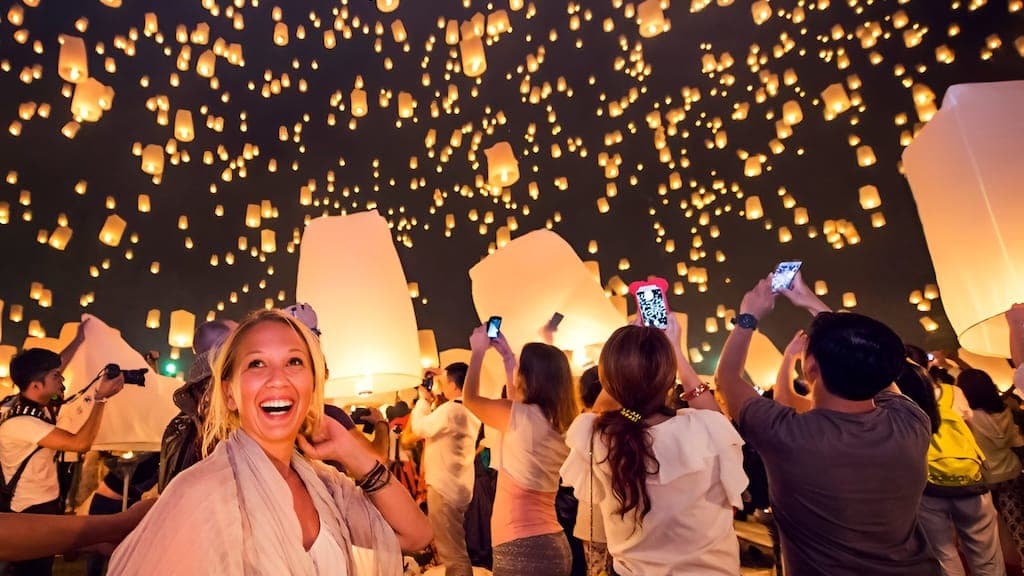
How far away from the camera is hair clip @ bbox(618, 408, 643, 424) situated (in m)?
1.83

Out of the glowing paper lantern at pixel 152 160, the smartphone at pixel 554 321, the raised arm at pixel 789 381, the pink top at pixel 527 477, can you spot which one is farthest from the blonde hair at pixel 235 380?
the glowing paper lantern at pixel 152 160

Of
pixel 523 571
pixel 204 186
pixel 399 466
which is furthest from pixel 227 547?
pixel 204 186

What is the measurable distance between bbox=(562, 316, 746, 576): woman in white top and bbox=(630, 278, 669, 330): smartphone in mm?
624

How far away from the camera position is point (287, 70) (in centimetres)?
1342

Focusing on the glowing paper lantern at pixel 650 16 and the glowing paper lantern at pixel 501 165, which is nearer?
the glowing paper lantern at pixel 650 16

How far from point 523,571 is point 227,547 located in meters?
1.68

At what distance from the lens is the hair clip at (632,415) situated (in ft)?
6.01

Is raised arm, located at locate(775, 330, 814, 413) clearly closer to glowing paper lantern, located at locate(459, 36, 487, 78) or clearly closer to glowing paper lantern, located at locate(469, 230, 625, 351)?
glowing paper lantern, located at locate(469, 230, 625, 351)

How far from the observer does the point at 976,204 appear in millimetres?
3150

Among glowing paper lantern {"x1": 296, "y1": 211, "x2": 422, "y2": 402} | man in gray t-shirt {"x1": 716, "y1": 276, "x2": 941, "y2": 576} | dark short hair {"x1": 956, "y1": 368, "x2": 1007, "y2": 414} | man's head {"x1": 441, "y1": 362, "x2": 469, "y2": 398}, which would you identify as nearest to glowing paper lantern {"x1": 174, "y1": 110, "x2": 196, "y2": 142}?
glowing paper lantern {"x1": 296, "y1": 211, "x2": 422, "y2": 402}

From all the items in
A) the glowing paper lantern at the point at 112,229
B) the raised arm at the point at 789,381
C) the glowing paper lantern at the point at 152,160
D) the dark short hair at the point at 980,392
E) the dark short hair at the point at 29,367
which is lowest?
the dark short hair at the point at 980,392

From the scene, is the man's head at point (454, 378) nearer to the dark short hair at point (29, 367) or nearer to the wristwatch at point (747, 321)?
the dark short hair at point (29, 367)

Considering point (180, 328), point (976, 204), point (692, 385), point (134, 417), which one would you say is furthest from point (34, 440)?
point (180, 328)

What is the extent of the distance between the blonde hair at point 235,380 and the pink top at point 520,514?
133 cm
